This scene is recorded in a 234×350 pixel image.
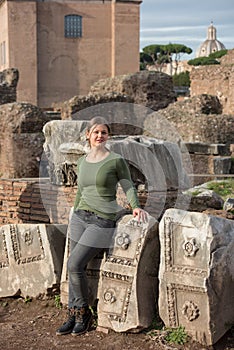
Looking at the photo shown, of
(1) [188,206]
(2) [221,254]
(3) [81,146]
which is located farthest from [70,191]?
(2) [221,254]

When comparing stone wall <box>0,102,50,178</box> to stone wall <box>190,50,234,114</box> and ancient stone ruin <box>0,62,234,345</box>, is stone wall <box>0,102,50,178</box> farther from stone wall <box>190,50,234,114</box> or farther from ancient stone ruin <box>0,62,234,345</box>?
stone wall <box>190,50,234,114</box>

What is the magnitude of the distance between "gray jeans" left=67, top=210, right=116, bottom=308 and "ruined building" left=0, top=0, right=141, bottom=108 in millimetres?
21759

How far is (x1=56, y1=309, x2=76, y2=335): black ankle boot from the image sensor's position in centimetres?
304

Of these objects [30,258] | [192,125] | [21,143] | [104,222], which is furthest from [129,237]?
[192,125]

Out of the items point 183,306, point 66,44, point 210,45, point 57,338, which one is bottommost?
point 57,338

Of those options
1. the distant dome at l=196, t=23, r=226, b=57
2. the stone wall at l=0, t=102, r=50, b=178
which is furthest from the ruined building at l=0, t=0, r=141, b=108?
the distant dome at l=196, t=23, r=226, b=57

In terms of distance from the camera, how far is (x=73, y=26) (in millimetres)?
25000

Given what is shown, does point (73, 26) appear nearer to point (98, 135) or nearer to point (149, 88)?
point (149, 88)

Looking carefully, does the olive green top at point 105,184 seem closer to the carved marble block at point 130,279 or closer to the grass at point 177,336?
the carved marble block at point 130,279

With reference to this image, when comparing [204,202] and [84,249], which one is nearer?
[84,249]

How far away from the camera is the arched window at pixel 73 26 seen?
24.8m

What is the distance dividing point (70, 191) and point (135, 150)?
696 mm

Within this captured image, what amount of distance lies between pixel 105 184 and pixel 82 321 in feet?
2.49

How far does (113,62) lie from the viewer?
24875 millimetres
